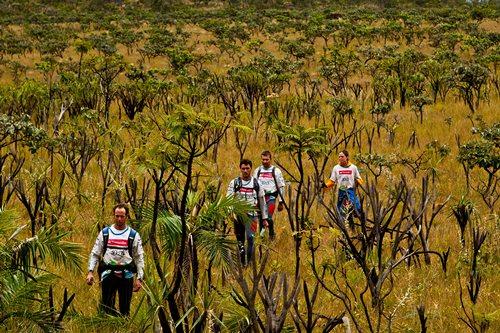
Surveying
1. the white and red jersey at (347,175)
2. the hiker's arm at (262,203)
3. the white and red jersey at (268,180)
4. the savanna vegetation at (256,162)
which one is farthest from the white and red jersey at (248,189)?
the white and red jersey at (347,175)

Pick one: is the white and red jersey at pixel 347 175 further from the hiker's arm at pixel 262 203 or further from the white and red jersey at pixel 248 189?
the white and red jersey at pixel 248 189

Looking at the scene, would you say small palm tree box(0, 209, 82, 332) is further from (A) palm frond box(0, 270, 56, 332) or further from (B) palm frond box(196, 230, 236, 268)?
(B) palm frond box(196, 230, 236, 268)

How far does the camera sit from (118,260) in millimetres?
5684

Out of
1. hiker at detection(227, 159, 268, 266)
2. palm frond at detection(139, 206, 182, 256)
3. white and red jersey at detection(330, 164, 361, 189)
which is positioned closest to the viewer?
palm frond at detection(139, 206, 182, 256)

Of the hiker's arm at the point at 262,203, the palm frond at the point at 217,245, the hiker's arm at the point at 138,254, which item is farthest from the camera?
the hiker's arm at the point at 262,203

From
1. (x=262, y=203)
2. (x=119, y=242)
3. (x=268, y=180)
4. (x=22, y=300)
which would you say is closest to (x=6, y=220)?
(x=22, y=300)

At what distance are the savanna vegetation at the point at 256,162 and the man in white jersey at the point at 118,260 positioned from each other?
7.6 inches

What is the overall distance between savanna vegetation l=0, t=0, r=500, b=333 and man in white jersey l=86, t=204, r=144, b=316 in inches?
7.6

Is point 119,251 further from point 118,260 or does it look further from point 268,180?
point 268,180

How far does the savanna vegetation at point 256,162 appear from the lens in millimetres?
4633

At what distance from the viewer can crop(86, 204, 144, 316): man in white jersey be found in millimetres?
5637

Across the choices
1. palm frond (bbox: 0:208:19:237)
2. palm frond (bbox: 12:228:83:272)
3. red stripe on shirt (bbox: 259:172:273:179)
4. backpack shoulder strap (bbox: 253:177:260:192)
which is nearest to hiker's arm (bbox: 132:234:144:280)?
palm frond (bbox: 12:228:83:272)

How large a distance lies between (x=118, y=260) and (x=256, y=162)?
25.5 ft

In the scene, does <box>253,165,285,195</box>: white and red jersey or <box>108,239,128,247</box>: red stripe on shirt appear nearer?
<box>108,239,128,247</box>: red stripe on shirt
